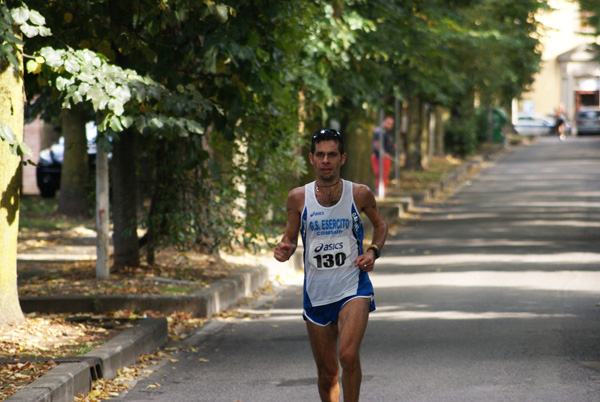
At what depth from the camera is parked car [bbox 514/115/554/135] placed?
62.1 metres

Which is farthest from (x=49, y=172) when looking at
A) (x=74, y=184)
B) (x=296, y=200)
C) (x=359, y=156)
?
(x=296, y=200)

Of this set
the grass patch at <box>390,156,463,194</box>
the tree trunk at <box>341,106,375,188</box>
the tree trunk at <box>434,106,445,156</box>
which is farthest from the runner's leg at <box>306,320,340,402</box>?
the tree trunk at <box>434,106,445,156</box>

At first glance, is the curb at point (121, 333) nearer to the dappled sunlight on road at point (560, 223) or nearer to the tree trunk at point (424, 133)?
the dappled sunlight on road at point (560, 223)

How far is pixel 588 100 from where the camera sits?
249 ft

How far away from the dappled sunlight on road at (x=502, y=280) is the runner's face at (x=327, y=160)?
6672mm

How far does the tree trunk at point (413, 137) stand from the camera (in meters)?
32.1

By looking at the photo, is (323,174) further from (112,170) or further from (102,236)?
(112,170)

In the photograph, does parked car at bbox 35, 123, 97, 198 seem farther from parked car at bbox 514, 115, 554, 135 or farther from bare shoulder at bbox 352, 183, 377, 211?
parked car at bbox 514, 115, 554, 135

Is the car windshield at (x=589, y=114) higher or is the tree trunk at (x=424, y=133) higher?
the car windshield at (x=589, y=114)

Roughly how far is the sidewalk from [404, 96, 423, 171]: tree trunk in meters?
17.4

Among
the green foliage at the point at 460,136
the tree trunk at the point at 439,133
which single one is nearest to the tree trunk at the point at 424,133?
the tree trunk at the point at 439,133

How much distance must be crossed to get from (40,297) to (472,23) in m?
20.9

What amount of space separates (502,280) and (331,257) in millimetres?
7175

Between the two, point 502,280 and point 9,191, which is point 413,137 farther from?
point 9,191
